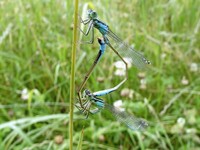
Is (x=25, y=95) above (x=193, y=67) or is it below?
below

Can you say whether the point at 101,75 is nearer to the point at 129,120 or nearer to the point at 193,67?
the point at 193,67

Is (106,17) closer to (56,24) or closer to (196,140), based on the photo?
(56,24)

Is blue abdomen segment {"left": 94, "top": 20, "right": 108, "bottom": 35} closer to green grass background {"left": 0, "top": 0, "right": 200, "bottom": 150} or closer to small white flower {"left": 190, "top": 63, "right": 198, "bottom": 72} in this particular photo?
green grass background {"left": 0, "top": 0, "right": 200, "bottom": 150}

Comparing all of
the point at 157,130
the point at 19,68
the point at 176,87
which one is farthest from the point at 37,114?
the point at 176,87

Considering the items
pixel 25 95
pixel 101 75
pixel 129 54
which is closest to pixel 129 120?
pixel 129 54

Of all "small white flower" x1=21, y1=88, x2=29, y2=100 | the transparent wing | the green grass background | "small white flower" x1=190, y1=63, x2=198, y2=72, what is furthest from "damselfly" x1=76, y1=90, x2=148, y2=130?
"small white flower" x1=190, y1=63, x2=198, y2=72

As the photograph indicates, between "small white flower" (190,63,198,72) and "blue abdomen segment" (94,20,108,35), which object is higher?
"blue abdomen segment" (94,20,108,35)
